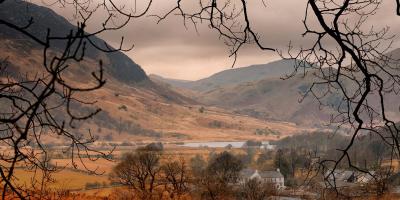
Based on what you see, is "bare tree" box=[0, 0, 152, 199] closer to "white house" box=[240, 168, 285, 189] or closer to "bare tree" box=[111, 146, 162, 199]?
"bare tree" box=[111, 146, 162, 199]

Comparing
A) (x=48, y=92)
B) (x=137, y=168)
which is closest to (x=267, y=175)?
(x=137, y=168)

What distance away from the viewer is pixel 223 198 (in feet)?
168

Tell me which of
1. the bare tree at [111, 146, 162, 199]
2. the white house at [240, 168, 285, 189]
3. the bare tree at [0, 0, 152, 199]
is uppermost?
the bare tree at [0, 0, 152, 199]

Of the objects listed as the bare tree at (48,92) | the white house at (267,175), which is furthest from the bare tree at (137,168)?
the bare tree at (48,92)

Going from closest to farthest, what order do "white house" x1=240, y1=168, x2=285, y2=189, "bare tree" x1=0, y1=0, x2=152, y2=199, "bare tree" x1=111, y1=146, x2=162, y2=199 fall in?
"bare tree" x1=0, y1=0, x2=152, y2=199 → "bare tree" x1=111, y1=146, x2=162, y2=199 → "white house" x1=240, y1=168, x2=285, y2=189

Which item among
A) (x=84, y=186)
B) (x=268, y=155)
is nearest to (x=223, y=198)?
(x=84, y=186)

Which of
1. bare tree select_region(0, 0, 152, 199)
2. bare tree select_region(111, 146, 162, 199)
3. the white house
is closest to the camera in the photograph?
bare tree select_region(0, 0, 152, 199)

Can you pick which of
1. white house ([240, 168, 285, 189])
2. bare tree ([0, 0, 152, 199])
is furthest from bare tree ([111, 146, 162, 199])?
bare tree ([0, 0, 152, 199])

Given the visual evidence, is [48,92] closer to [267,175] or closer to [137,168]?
[137,168]

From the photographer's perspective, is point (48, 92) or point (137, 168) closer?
point (48, 92)

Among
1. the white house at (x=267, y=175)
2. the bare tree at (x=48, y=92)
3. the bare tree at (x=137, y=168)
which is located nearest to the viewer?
the bare tree at (x=48, y=92)

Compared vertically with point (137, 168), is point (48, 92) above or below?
above

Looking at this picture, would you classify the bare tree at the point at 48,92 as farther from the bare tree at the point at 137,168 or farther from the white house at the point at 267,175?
the white house at the point at 267,175


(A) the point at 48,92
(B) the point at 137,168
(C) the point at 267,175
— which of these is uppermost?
(A) the point at 48,92
